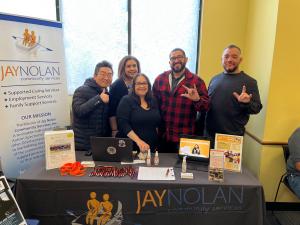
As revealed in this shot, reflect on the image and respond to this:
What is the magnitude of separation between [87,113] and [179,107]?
0.80 metres

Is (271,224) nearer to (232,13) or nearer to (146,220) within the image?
(146,220)

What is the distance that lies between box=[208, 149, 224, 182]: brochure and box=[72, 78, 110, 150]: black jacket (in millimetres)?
992

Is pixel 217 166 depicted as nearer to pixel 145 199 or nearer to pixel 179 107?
pixel 145 199

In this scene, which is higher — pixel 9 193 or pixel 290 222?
pixel 9 193

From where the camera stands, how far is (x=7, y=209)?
1.41m

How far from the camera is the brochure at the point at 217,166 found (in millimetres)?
1707

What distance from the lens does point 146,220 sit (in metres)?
1.75

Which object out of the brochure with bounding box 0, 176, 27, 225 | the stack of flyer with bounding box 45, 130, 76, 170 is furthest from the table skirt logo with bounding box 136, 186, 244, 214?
the brochure with bounding box 0, 176, 27, 225

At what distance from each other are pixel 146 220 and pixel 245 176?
0.75 meters

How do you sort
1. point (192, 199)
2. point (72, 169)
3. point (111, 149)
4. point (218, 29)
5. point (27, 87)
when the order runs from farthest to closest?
point (218, 29), point (27, 87), point (111, 149), point (72, 169), point (192, 199)

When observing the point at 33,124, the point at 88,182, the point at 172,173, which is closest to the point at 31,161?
the point at 33,124

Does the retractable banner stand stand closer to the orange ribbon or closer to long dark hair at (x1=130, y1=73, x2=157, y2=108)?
the orange ribbon

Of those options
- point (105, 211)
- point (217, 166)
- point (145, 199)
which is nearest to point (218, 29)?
point (217, 166)

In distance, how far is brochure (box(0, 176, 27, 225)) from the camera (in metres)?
1.38
